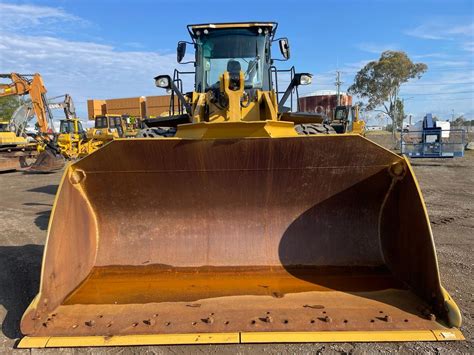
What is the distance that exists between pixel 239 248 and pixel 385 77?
147ft

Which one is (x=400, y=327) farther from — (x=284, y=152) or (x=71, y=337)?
(x=71, y=337)

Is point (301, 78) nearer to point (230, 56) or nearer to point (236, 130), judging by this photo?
point (230, 56)

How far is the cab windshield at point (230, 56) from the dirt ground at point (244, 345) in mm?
2921

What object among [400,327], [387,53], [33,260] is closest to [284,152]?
[400,327]

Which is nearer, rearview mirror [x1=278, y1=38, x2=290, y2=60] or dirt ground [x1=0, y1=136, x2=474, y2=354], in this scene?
dirt ground [x1=0, y1=136, x2=474, y2=354]

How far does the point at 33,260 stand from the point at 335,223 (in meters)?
3.34

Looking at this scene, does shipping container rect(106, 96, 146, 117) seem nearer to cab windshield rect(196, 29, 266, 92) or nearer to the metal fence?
the metal fence

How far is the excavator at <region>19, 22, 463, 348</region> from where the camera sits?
2768 millimetres

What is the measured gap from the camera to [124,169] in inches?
136

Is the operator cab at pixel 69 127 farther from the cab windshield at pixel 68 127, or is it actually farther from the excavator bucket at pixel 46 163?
the excavator bucket at pixel 46 163

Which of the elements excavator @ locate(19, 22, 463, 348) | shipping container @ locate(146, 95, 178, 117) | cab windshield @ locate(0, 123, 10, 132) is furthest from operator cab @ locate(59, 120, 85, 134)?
excavator @ locate(19, 22, 463, 348)

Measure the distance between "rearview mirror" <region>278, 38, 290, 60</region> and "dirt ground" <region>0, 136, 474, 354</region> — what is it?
3011 millimetres

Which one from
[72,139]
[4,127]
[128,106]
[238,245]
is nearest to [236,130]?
[238,245]

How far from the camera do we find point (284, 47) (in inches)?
209
